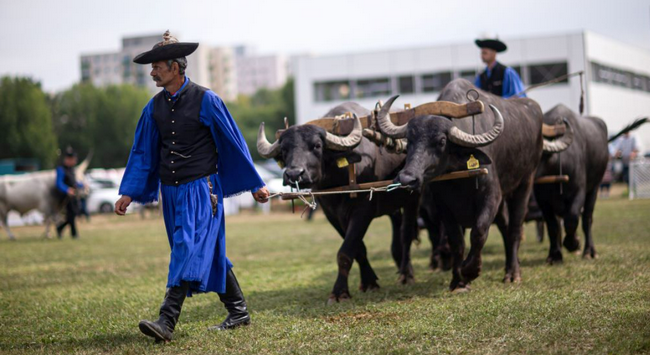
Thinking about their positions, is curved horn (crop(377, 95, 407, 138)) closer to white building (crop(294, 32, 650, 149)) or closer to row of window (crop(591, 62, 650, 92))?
white building (crop(294, 32, 650, 149))

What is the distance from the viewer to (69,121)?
7194cm

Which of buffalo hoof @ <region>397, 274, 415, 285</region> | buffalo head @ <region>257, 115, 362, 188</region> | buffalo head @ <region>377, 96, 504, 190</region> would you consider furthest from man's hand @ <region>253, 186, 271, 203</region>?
buffalo hoof @ <region>397, 274, 415, 285</region>

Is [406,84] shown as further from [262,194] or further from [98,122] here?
[262,194]

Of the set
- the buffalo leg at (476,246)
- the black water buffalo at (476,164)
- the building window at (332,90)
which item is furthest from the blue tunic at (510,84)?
the building window at (332,90)

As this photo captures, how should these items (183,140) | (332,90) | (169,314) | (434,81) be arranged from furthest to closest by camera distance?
(332,90)
(434,81)
(183,140)
(169,314)

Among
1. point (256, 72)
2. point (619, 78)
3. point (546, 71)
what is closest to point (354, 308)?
point (546, 71)

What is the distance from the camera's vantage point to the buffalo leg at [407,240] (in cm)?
862

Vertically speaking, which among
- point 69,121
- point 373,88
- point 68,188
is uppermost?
point 373,88

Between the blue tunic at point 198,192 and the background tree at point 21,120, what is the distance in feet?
186

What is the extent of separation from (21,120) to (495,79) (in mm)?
55228

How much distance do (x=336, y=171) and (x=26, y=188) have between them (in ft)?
48.5

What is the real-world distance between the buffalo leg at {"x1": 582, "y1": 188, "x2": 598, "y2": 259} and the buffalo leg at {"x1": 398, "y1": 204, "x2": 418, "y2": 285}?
259cm

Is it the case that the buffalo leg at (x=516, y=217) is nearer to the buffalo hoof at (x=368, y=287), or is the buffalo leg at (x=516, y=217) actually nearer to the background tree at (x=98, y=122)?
the buffalo hoof at (x=368, y=287)

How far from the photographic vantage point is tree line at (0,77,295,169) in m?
58.2
